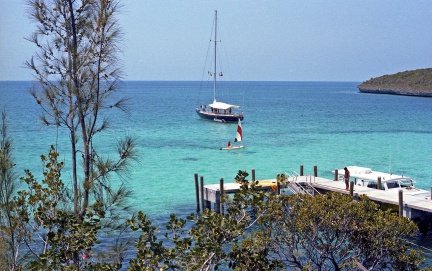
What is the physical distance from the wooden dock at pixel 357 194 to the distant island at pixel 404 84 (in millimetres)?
112184

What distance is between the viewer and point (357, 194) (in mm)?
22266

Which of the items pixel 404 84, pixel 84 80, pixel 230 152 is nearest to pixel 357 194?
pixel 84 80

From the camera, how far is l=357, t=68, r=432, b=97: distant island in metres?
134

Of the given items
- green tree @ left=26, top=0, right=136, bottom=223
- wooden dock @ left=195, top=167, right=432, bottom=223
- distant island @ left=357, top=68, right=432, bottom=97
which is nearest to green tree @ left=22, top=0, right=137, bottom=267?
green tree @ left=26, top=0, right=136, bottom=223

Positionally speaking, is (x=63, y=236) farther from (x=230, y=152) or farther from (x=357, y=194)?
(x=230, y=152)

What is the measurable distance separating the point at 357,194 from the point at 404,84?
433 feet

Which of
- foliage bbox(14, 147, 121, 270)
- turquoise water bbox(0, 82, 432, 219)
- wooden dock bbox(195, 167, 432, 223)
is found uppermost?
foliage bbox(14, 147, 121, 270)

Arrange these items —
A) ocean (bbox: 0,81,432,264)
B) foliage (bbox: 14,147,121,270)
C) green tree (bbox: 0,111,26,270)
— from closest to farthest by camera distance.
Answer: foliage (bbox: 14,147,121,270) → green tree (bbox: 0,111,26,270) → ocean (bbox: 0,81,432,264)

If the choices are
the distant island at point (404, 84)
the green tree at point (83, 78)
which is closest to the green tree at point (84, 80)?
the green tree at point (83, 78)

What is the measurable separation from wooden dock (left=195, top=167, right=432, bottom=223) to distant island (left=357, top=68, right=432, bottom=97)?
112 meters

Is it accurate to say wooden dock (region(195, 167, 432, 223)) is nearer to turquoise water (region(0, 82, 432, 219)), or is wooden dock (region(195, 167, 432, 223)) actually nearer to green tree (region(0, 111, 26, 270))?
turquoise water (region(0, 82, 432, 219))

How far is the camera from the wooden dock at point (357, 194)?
20.5 meters

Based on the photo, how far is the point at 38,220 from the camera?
8266 mm

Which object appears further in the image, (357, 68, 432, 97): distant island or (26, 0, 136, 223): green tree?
(357, 68, 432, 97): distant island
